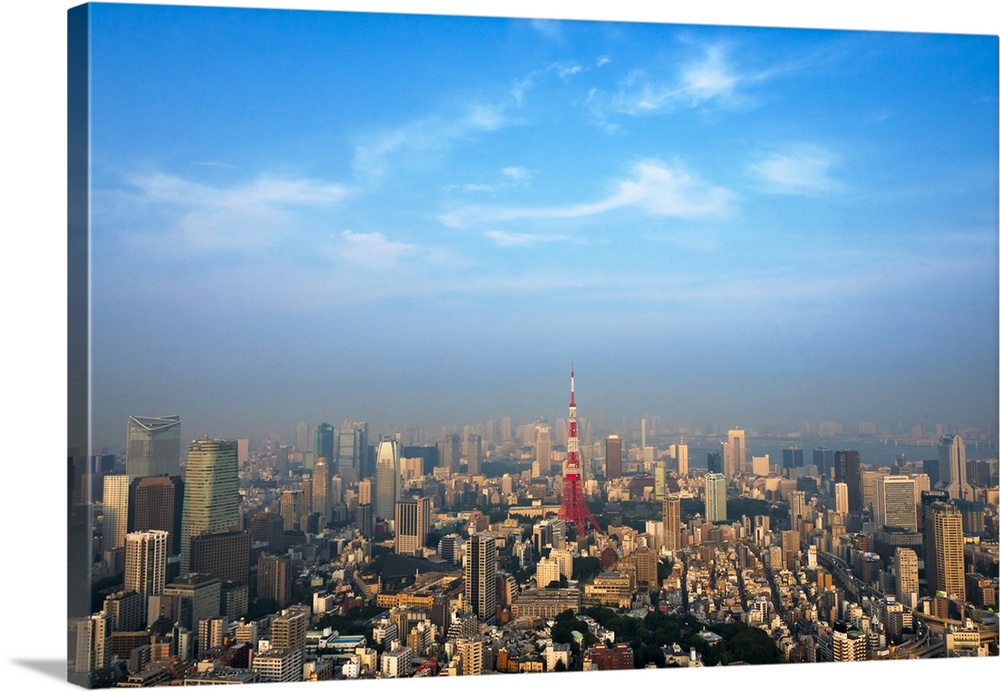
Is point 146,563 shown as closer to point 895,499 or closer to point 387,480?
point 387,480

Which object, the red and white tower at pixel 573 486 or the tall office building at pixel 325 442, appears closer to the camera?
the tall office building at pixel 325 442

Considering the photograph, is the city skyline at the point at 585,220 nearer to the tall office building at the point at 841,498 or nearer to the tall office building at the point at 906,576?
the tall office building at the point at 841,498

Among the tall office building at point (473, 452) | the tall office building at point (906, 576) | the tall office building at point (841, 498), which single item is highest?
the tall office building at point (473, 452)

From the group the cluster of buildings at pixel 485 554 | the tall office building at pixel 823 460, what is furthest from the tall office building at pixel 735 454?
the tall office building at pixel 823 460

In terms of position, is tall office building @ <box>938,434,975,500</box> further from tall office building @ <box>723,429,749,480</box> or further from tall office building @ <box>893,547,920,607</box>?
tall office building @ <box>723,429,749,480</box>

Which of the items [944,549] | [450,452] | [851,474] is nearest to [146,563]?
[450,452]

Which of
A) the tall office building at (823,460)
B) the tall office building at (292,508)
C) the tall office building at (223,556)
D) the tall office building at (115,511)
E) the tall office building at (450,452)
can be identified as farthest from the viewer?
the tall office building at (823,460)
